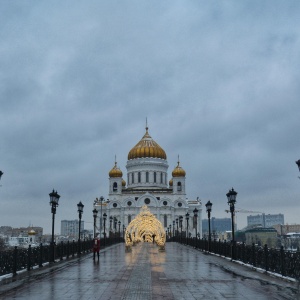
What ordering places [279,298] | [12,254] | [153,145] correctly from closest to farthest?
[279,298] < [12,254] < [153,145]

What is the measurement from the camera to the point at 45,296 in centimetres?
1109

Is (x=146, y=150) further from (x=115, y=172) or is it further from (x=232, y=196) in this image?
(x=232, y=196)

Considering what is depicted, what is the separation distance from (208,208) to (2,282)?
20.9 meters

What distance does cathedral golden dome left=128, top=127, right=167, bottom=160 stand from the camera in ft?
309

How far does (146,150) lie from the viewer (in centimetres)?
9444

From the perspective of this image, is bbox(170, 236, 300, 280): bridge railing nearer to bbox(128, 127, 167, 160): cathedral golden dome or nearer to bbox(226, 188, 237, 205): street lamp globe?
bbox(226, 188, 237, 205): street lamp globe

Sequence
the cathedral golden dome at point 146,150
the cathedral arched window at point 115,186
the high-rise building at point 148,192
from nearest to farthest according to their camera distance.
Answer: the high-rise building at point 148,192 → the cathedral arched window at point 115,186 → the cathedral golden dome at point 146,150

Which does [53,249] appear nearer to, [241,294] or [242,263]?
[242,263]

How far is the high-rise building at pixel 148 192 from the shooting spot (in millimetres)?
88125

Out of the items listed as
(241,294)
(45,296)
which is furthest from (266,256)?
(45,296)

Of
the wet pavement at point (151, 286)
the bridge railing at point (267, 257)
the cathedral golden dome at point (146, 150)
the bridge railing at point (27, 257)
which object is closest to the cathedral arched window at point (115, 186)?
the cathedral golden dome at point (146, 150)

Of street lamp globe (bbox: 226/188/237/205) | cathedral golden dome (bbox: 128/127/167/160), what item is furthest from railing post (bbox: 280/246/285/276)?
cathedral golden dome (bbox: 128/127/167/160)

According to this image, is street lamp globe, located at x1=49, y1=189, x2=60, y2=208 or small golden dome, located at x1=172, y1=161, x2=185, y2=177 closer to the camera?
street lamp globe, located at x1=49, y1=189, x2=60, y2=208

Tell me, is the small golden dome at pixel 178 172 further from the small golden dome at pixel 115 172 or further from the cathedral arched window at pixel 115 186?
the cathedral arched window at pixel 115 186
